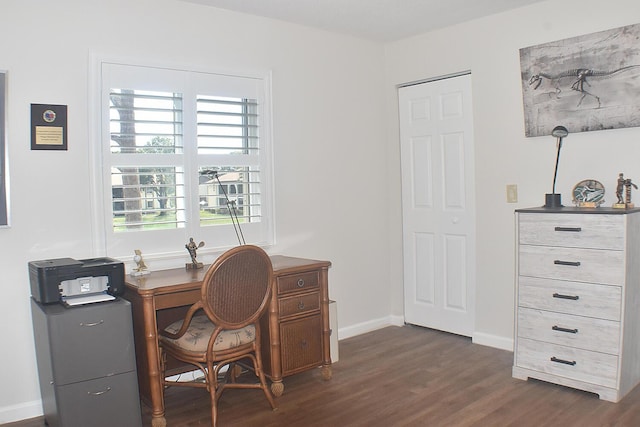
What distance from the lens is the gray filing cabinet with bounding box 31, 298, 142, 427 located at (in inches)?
97.7

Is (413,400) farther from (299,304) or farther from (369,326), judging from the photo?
(369,326)

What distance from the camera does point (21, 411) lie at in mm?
2914

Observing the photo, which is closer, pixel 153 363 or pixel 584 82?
pixel 153 363

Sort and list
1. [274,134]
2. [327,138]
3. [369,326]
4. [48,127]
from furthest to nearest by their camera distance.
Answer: [369,326] < [327,138] < [274,134] < [48,127]

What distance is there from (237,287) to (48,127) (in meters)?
1.38

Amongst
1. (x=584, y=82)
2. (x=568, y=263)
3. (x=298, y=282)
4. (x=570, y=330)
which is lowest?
(x=570, y=330)

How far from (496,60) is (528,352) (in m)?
2.01

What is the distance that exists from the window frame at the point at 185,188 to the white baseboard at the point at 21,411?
88cm

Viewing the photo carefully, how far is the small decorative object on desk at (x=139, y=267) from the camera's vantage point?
10.2 ft

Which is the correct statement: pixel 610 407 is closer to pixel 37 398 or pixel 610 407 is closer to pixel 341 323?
pixel 341 323

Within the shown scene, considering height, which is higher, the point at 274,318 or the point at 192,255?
the point at 192,255

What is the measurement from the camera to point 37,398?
9.73ft

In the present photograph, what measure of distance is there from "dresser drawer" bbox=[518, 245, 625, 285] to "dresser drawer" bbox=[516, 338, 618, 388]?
0.41 metres

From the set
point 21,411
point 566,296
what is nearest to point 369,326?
point 566,296
